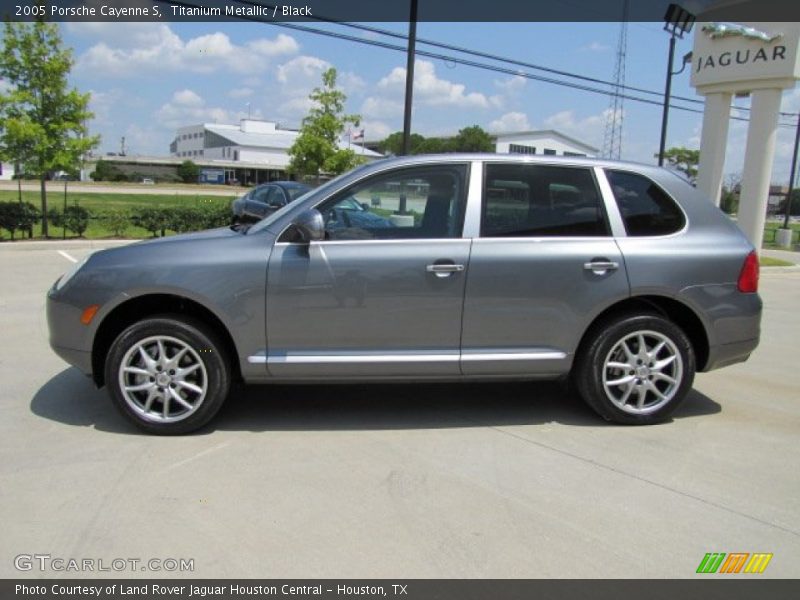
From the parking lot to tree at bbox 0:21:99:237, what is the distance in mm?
11033

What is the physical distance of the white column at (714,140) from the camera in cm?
1695

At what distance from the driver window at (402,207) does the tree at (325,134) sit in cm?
1684

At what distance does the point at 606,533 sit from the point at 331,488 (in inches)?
56.5

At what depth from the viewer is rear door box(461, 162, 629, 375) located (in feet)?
14.0

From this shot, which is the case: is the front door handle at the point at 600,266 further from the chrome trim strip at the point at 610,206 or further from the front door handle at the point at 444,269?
the front door handle at the point at 444,269

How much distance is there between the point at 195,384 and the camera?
4.23 metres

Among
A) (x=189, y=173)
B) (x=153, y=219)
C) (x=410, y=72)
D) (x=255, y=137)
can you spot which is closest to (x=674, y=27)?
(x=410, y=72)

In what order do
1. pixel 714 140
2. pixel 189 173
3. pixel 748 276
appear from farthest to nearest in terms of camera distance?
1. pixel 189 173
2. pixel 714 140
3. pixel 748 276

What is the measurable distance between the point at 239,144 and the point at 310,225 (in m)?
123

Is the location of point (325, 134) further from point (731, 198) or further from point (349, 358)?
point (731, 198)

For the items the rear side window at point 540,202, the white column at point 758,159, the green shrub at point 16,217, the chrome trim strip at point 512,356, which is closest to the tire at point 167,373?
the chrome trim strip at point 512,356

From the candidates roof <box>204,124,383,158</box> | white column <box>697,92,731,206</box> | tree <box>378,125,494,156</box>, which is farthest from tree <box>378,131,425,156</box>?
roof <box>204,124,383,158</box>

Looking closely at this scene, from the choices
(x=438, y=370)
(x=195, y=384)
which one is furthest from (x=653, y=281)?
(x=195, y=384)

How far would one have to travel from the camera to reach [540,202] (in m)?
4.46
